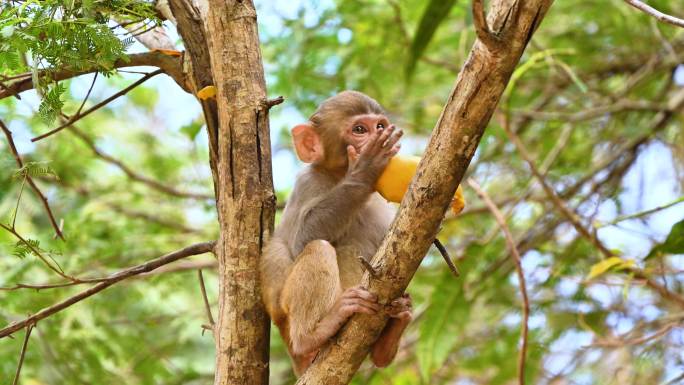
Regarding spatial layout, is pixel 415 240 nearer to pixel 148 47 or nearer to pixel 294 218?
pixel 294 218

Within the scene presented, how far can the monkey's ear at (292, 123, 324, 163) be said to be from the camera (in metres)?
5.92

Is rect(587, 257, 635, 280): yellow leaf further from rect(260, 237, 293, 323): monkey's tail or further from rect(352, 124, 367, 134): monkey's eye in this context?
rect(260, 237, 293, 323): monkey's tail

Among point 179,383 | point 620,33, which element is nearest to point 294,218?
point 179,383

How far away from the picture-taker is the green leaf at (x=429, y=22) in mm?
6528

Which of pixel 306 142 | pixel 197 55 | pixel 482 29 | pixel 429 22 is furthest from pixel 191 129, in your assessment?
pixel 482 29

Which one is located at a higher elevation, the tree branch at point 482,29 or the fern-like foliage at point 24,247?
the fern-like foliage at point 24,247

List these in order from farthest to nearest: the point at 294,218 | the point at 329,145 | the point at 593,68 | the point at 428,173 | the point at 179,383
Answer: the point at 593,68, the point at 179,383, the point at 329,145, the point at 294,218, the point at 428,173

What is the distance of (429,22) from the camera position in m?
6.57

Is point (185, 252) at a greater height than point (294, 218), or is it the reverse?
point (294, 218)

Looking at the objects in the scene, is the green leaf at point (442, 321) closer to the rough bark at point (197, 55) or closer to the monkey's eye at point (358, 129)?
the monkey's eye at point (358, 129)

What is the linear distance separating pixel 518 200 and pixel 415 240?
4196 mm

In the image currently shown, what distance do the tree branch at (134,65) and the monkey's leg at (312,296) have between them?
1.17 meters

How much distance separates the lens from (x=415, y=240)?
12.5 feet

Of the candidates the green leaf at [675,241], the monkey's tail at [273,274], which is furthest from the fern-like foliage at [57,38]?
the green leaf at [675,241]
